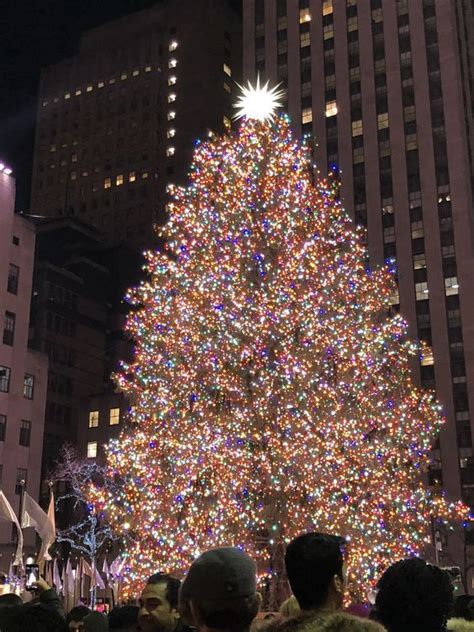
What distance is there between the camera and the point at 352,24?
278 ft

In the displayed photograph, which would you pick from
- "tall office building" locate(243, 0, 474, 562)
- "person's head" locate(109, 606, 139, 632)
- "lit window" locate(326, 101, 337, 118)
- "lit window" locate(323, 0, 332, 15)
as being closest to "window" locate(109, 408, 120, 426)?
"tall office building" locate(243, 0, 474, 562)

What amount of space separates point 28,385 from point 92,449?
981 inches

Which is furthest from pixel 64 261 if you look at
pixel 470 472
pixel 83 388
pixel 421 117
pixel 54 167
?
pixel 470 472

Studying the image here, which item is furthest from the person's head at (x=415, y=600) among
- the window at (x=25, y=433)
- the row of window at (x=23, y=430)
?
the window at (x=25, y=433)

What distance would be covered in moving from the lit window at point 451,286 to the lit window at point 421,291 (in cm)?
192

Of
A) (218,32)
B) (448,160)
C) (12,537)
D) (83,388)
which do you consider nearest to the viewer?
(12,537)

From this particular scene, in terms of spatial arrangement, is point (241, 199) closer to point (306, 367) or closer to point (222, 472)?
point (306, 367)

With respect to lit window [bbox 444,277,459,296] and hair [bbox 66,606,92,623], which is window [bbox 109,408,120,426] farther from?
hair [bbox 66,606,92,623]

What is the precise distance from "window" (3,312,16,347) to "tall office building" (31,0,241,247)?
2604 inches

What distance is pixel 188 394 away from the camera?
20953mm

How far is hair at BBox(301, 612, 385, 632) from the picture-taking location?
9.44ft

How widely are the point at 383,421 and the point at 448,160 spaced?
203 ft

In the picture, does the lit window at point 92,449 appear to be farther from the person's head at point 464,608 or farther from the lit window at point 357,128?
the person's head at point 464,608

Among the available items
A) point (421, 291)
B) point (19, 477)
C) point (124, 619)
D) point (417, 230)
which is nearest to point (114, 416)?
point (19, 477)
